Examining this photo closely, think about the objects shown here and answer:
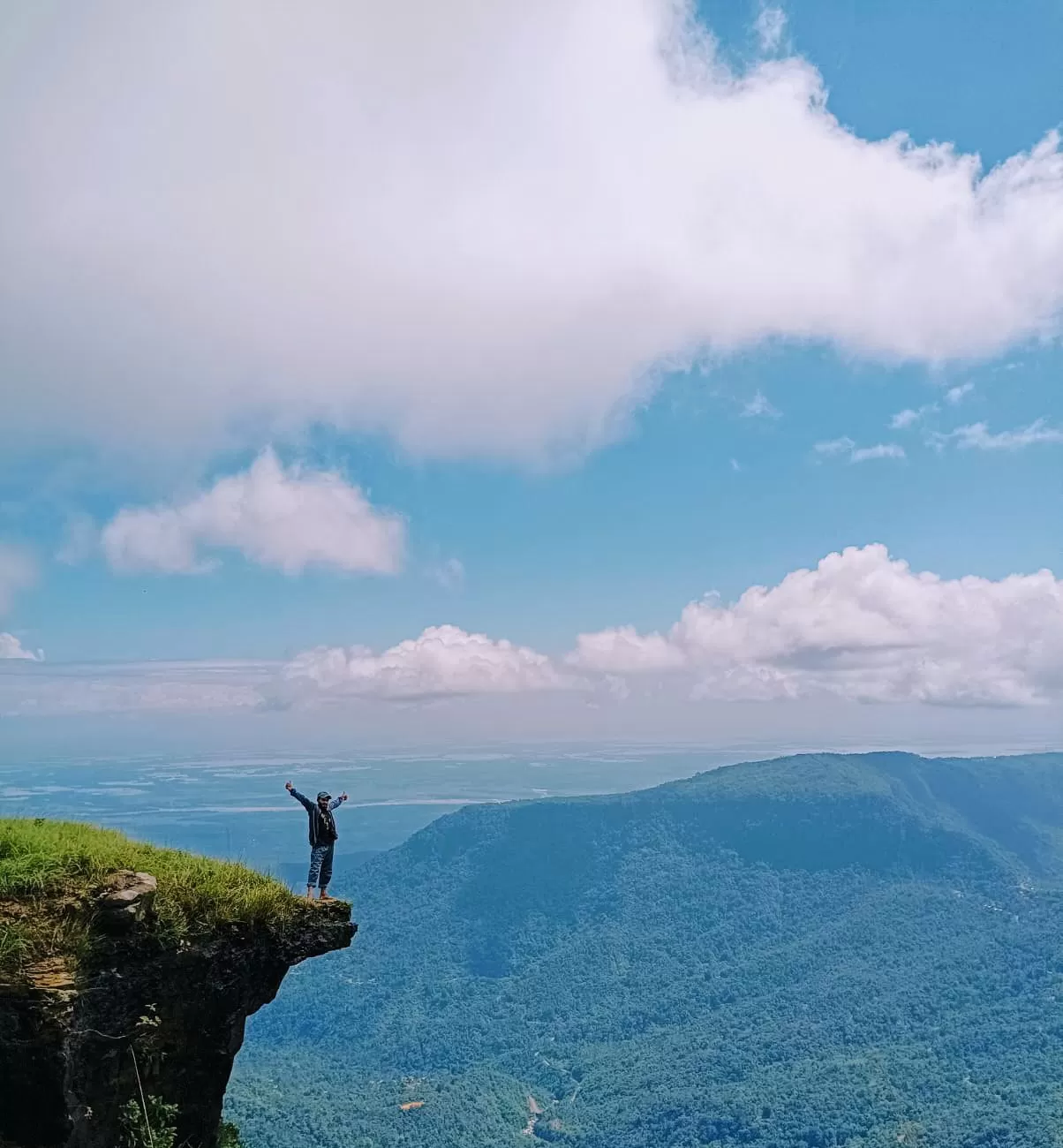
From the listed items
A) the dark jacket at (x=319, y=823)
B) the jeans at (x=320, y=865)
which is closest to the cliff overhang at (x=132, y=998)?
the jeans at (x=320, y=865)

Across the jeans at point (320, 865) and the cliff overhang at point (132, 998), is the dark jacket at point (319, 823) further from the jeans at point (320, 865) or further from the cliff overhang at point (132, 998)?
the cliff overhang at point (132, 998)

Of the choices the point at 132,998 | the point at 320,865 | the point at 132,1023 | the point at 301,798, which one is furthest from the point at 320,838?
the point at 132,1023

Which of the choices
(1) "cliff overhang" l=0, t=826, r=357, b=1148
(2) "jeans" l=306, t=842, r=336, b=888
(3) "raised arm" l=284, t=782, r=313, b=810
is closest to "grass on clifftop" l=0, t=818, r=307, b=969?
(1) "cliff overhang" l=0, t=826, r=357, b=1148

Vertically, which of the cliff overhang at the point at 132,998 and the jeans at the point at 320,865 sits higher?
the jeans at the point at 320,865

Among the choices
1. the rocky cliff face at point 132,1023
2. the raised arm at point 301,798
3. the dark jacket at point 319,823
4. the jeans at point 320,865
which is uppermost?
the raised arm at point 301,798

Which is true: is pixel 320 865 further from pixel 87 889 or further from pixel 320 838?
pixel 87 889

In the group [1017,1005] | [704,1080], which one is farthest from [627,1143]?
[1017,1005]
